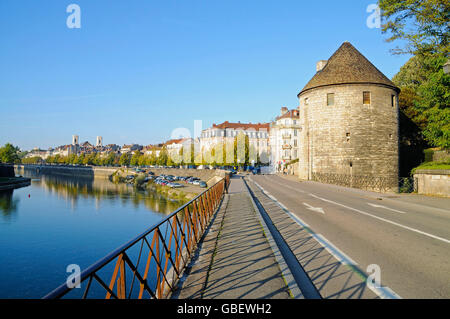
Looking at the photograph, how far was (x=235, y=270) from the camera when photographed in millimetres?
4594

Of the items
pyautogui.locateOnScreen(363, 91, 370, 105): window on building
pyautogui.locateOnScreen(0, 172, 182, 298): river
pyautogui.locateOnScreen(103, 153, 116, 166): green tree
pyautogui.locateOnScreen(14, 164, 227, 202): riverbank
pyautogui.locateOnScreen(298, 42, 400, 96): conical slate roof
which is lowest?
pyautogui.locateOnScreen(0, 172, 182, 298): river

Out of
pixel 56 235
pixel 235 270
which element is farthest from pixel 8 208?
pixel 235 270

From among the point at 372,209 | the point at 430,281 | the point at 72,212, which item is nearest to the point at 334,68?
the point at 372,209

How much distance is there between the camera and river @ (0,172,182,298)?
49.3 feet

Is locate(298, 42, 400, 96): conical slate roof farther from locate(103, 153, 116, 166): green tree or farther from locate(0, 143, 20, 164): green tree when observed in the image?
locate(103, 153, 116, 166): green tree

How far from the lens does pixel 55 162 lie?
605 ft

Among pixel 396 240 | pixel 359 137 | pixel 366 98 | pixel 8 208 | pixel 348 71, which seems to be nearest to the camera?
pixel 396 240

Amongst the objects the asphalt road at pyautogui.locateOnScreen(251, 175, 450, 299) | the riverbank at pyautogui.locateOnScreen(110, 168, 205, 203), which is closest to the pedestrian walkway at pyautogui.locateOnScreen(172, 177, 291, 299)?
the asphalt road at pyautogui.locateOnScreen(251, 175, 450, 299)

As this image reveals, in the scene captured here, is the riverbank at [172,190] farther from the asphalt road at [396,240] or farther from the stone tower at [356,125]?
the asphalt road at [396,240]

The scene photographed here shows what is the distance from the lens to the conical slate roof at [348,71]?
2761 cm

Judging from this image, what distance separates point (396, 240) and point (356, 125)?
23.5m

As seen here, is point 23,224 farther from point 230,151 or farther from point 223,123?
point 223,123


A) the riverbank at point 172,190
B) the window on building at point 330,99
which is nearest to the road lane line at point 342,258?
the window on building at point 330,99

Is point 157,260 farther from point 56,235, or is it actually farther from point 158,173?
point 158,173
